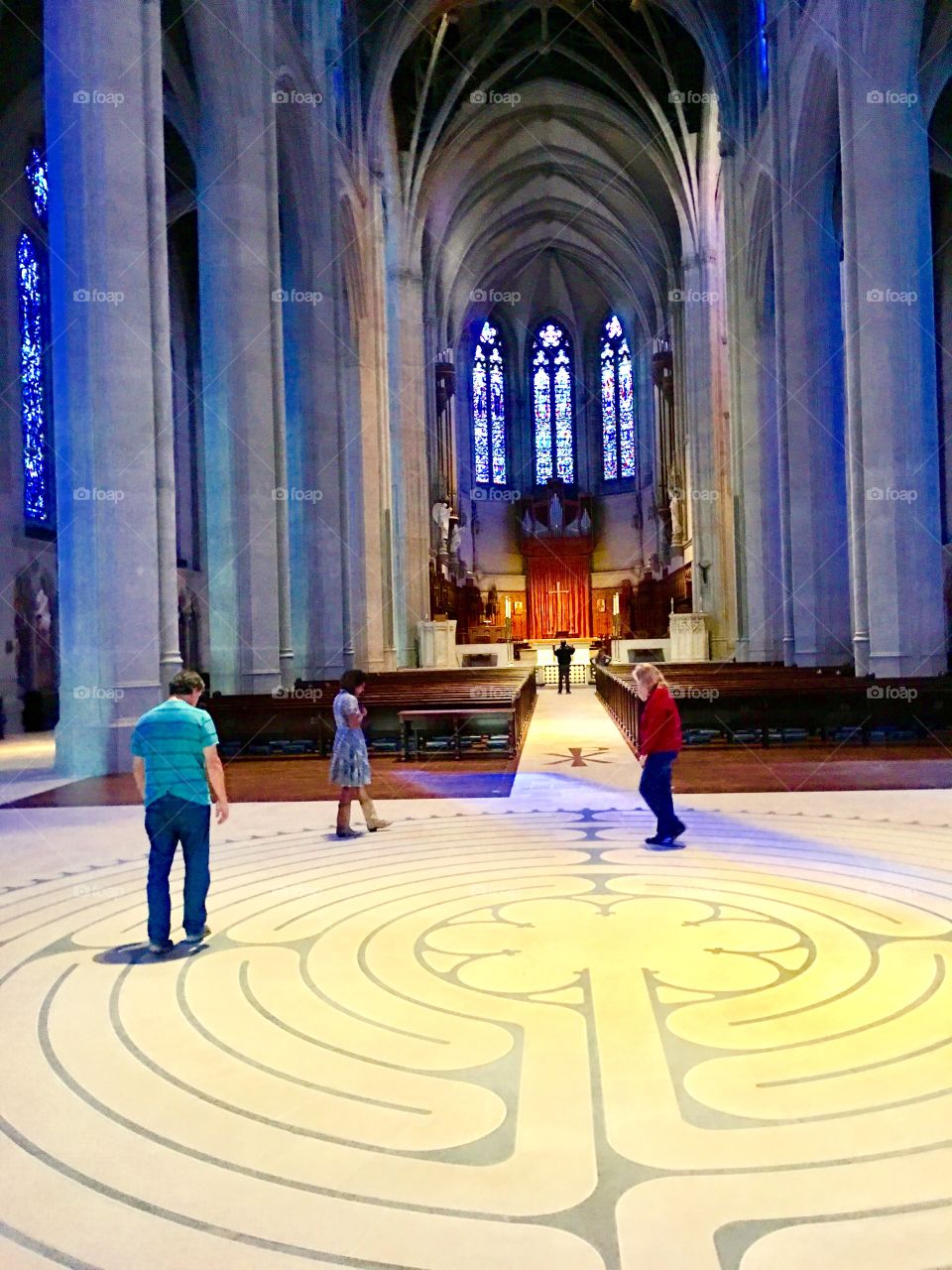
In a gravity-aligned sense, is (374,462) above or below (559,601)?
above

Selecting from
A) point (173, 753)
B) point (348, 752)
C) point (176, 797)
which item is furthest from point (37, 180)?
point (176, 797)

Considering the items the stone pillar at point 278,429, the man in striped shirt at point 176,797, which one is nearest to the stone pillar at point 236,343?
the stone pillar at point 278,429

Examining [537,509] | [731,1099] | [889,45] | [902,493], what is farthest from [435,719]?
[537,509]

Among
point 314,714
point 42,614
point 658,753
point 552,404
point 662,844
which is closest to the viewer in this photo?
point 662,844

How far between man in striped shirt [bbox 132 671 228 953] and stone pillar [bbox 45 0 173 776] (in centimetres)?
718

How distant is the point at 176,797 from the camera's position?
470 cm

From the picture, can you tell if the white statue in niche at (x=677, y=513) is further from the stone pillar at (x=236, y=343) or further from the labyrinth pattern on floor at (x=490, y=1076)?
the labyrinth pattern on floor at (x=490, y=1076)

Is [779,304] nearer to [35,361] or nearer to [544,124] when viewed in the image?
[35,361]

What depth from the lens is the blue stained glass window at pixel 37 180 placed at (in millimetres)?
20844

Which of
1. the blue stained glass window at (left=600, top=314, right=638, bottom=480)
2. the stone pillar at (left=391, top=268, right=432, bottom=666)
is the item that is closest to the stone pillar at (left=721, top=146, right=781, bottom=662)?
the stone pillar at (left=391, top=268, right=432, bottom=666)

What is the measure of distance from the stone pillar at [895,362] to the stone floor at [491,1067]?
9430 mm

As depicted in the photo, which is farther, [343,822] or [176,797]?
[343,822]

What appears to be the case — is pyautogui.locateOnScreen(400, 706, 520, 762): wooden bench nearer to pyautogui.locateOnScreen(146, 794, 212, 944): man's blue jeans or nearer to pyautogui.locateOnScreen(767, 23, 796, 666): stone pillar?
pyautogui.locateOnScreen(146, 794, 212, 944): man's blue jeans

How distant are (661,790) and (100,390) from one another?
8.48 meters
